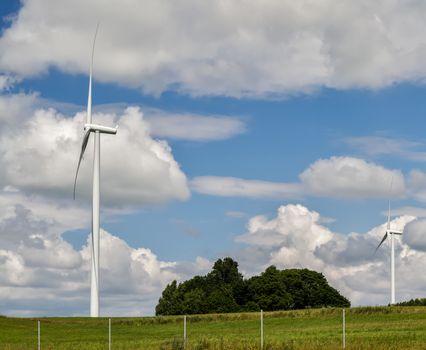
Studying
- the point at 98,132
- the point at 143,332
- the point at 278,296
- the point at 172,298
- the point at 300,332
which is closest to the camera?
the point at 300,332

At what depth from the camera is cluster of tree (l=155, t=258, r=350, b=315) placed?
15025cm

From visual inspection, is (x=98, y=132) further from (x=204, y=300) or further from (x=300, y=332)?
(x=204, y=300)

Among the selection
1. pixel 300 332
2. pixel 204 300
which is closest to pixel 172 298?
pixel 204 300

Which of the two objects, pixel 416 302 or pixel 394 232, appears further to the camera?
pixel 394 232

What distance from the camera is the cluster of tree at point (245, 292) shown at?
150250mm

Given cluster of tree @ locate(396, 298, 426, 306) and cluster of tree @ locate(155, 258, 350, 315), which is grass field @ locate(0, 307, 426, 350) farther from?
cluster of tree @ locate(155, 258, 350, 315)

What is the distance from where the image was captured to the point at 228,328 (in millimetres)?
83250

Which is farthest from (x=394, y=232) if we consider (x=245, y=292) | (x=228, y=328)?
(x=228, y=328)

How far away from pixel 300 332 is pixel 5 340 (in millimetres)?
25252

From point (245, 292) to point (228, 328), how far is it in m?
74.4

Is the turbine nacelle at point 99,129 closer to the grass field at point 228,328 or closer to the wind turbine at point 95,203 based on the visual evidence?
the wind turbine at point 95,203

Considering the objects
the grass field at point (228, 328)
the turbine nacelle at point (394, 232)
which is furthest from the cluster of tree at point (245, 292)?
the grass field at point (228, 328)

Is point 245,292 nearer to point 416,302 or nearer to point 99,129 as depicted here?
point 416,302

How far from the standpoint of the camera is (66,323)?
9562 cm
